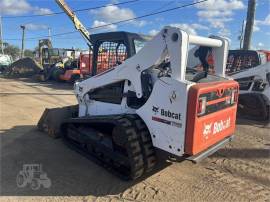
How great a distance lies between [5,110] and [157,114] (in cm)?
638

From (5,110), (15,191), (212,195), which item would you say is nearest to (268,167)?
(212,195)

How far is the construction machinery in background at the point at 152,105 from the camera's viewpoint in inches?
158

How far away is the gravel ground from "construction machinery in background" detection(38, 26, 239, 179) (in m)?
0.26

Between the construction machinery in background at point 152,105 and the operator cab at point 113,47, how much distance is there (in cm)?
2

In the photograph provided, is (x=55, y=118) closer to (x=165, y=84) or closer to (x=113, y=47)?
(x=113, y=47)

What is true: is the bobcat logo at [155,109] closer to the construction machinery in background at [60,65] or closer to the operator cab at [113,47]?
the operator cab at [113,47]

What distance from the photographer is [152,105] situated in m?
4.32

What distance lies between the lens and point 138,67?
4570 mm

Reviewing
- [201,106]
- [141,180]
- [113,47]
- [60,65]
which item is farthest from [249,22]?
[60,65]

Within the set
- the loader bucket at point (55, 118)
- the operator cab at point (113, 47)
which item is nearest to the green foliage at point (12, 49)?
the loader bucket at point (55, 118)

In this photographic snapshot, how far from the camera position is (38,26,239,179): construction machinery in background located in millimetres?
4012

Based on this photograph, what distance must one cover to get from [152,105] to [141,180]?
3.68 ft

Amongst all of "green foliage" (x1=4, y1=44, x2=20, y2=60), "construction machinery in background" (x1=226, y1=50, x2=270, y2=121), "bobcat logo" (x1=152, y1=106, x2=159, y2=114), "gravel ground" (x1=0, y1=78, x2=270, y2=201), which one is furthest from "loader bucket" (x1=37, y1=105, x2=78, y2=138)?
"green foliage" (x1=4, y1=44, x2=20, y2=60)

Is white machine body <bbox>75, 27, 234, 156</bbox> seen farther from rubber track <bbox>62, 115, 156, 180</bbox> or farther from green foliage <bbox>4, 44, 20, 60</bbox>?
green foliage <bbox>4, 44, 20, 60</bbox>
